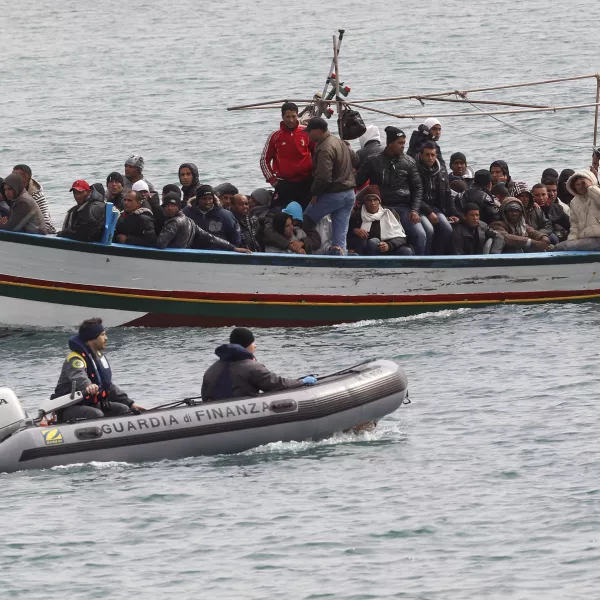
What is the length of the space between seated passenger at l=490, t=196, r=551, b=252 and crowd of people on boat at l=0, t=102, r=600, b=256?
0.04 feet

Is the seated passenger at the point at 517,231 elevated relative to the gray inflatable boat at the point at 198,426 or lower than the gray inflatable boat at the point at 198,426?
elevated

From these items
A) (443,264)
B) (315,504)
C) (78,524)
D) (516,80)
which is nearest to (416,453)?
(315,504)

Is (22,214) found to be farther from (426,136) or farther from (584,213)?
(584,213)

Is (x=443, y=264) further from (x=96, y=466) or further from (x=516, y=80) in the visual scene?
(x=516, y=80)

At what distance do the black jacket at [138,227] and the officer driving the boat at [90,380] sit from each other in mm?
4282

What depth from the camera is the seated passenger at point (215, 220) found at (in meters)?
18.2

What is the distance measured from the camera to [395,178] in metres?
18.3

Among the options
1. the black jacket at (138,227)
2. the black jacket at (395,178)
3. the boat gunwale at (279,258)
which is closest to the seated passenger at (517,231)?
the boat gunwale at (279,258)

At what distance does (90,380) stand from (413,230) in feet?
19.9

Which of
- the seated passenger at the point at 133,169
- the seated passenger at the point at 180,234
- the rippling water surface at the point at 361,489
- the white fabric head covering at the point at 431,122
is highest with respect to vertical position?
the white fabric head covering at the point at 431,122

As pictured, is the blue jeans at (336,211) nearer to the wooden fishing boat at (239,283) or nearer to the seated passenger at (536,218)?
the wooden fishing boat at (239,283)

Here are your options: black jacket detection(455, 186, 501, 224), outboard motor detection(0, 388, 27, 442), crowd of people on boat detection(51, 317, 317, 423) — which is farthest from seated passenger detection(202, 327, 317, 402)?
black jacket detection(455, 186, 501, 224)

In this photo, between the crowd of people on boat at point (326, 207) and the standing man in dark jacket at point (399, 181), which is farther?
the standing man in dark jacket at point (399, 181)

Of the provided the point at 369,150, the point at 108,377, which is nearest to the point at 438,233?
the point at 369,150
